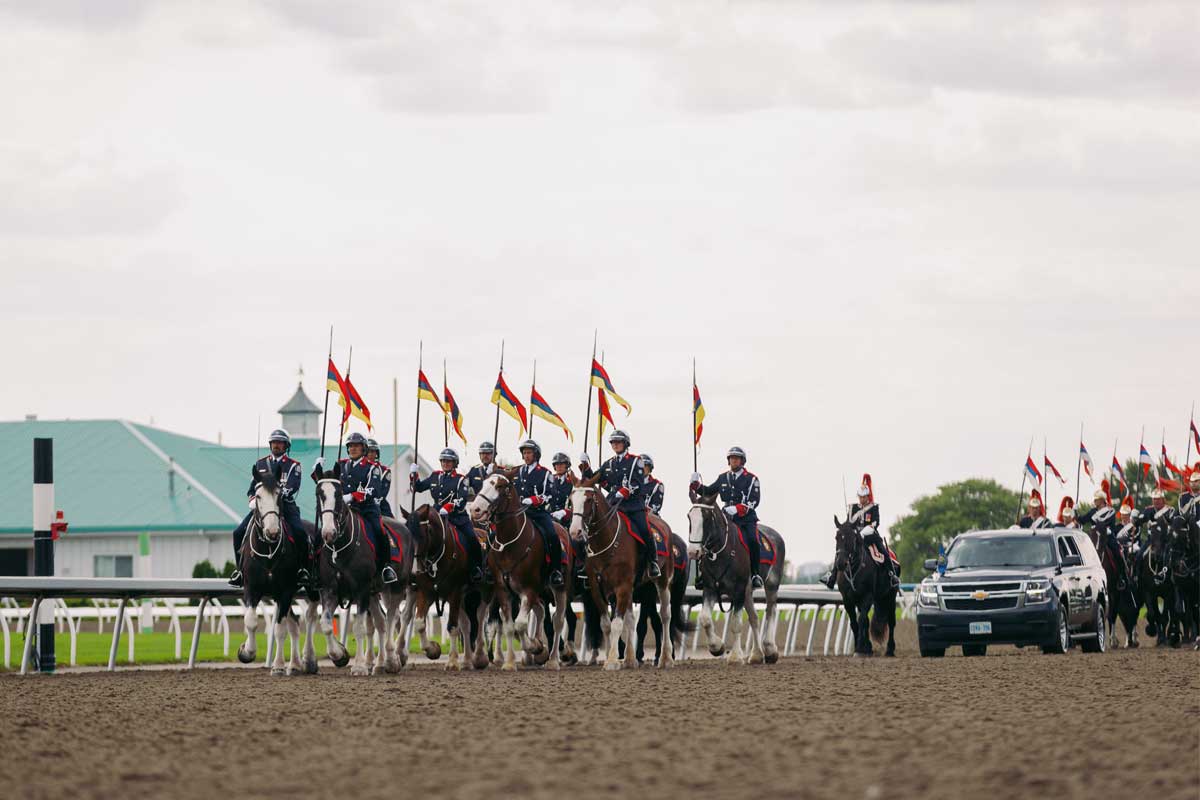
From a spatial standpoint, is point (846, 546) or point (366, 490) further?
point (846, 546)

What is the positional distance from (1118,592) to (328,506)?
16132 millimetres

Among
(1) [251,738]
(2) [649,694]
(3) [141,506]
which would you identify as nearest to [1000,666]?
(2) [649,694]

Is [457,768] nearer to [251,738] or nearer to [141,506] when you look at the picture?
[251,738]

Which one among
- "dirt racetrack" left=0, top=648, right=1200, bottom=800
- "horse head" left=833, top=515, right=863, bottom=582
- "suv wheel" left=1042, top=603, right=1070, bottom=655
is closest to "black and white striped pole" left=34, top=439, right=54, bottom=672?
"dirt racetrack" left=0, top=648, right=1200, bottom=800

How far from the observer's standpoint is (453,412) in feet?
102

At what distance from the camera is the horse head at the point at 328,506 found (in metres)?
22.0

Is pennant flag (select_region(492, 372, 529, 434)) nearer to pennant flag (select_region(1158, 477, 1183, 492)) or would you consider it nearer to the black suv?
the black suv

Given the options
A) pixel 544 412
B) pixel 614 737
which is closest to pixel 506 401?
pixel 544 412

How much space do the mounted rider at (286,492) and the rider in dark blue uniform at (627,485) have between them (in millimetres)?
3706

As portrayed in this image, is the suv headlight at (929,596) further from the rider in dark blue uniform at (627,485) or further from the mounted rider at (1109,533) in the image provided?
the mounted rider at (1109,533)

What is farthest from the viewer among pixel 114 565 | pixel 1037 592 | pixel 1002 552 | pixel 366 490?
pixel 114 565

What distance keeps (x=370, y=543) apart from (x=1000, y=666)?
7.19 meters

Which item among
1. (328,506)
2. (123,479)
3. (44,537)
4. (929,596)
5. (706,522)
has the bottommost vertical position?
(929,596)

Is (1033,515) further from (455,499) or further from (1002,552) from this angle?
(455,499)
